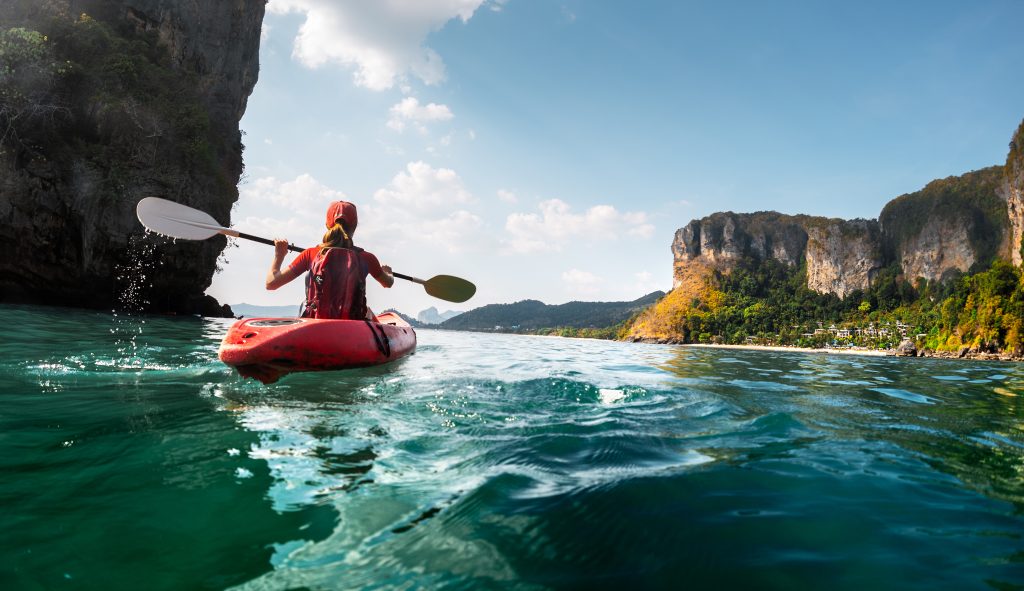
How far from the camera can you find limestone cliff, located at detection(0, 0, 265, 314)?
1919 cm

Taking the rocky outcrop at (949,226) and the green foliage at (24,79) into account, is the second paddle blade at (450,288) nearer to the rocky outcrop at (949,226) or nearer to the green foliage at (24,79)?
the green foliage at (24,79)

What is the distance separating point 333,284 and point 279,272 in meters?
0.71

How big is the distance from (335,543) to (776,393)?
638 centimetres

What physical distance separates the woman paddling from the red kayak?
0.56 meters

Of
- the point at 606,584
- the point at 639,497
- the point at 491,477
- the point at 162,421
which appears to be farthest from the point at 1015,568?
the point at 162,421

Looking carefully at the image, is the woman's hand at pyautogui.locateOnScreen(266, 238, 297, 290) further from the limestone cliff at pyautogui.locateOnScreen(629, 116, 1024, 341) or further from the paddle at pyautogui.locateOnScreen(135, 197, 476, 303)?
the limestone cliff at pyautogui.locateOnScreen(629, 116, 1024, 341)

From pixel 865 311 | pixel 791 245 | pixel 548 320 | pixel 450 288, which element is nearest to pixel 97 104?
pixel 450 288

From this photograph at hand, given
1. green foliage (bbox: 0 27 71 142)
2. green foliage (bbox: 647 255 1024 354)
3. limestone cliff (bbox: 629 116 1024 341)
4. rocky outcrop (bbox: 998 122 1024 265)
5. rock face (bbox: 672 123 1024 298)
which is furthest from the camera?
limestone cliff (bbox: 629 116 1024 341)

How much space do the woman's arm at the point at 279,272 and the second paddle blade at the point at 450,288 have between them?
327 centimetres

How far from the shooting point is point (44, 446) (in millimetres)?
2691

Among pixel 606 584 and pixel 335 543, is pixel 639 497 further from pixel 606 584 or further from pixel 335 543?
pixel 335 543

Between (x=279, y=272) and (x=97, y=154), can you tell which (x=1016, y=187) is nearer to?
(x=279, y=272)

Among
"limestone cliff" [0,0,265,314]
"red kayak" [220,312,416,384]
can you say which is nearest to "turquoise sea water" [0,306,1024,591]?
"red kayak" [220,312,416,384]

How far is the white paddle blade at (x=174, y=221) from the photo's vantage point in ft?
23.1
